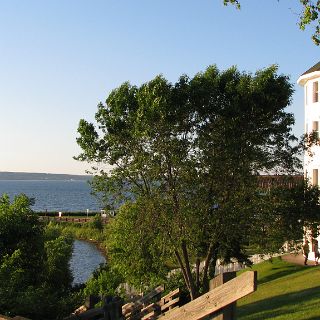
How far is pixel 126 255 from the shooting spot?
81.9ft

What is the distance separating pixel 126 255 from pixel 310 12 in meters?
16.6

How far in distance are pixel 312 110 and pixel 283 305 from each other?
22.7 meters

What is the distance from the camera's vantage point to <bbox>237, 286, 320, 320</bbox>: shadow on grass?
642 inches

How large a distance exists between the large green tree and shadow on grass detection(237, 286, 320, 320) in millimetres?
2806

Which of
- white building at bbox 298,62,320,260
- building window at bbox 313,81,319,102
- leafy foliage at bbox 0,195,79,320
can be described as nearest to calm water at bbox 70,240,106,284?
white building at bbox 298,62,320,260

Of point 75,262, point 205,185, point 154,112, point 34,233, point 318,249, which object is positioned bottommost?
point 75,262

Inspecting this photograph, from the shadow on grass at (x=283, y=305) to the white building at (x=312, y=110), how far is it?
16.3 metres

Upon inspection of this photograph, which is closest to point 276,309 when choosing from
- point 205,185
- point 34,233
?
point 205,185

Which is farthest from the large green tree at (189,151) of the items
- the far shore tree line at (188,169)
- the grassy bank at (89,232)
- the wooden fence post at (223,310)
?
the grassy bank at (89,232)

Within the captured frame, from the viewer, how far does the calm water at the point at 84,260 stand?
157ft

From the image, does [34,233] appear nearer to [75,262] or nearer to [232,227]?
[232,227]

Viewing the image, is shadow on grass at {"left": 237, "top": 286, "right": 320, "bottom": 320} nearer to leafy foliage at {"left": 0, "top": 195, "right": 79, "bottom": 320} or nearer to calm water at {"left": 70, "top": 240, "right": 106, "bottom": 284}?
leafy foliage at {"left": 0, "top": 195, "right": 79, "bottom": 320}

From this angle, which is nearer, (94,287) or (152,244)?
(152,244)

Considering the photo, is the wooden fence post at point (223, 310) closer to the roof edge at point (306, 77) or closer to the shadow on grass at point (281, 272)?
the shadow on grass at point (281, 272)
